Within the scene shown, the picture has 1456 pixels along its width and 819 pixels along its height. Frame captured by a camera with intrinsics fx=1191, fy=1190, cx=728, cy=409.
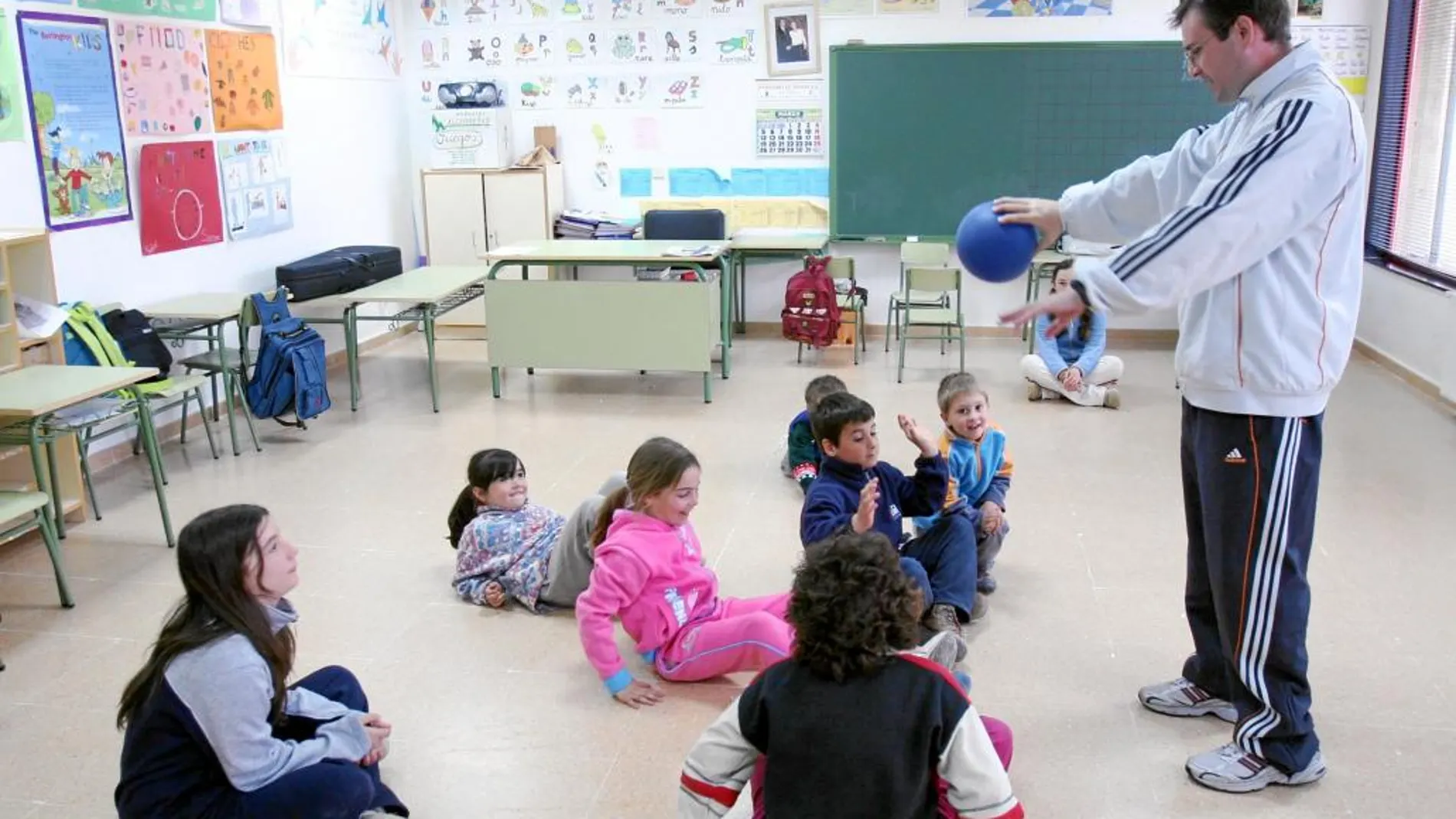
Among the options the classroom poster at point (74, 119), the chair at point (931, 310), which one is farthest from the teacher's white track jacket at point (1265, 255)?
the classroom poster at point (74, 119)

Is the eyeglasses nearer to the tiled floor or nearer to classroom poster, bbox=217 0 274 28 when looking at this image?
the tiled floor

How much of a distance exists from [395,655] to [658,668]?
746 millimetres

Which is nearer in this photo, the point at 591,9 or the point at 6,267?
the point at 6,267

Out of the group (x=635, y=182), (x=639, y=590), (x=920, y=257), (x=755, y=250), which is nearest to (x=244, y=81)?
(x=635, y=182)

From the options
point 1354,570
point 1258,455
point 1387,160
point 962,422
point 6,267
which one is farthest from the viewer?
point 1387,160

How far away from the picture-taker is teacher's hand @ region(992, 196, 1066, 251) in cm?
237

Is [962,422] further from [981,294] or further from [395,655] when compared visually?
[981,294]

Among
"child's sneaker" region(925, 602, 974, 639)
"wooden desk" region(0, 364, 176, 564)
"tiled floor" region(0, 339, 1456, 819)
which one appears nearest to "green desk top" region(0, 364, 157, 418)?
"wooden desk" region(0, 364, 176, 564)

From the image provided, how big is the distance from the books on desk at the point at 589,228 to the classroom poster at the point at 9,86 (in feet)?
11.6

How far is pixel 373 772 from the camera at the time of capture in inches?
95.5

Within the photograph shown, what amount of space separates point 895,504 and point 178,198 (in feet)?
13.7

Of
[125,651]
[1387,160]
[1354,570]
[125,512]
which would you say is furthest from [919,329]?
[125,651]

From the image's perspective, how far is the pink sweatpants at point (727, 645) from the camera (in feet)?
9.61

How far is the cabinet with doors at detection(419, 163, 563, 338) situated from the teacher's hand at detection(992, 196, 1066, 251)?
5.50 metres
